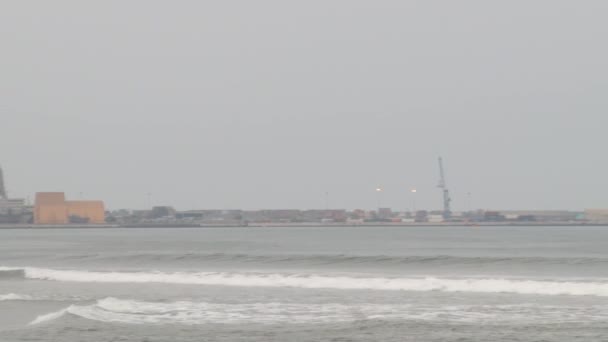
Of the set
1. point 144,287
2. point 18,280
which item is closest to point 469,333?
point 144,287

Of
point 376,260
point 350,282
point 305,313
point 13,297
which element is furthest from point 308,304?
point 376,260

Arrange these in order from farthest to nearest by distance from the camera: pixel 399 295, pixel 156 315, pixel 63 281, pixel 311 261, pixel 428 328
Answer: pixel 311 261 < pixel 63 281 < pixel 399 295 < pixel 156 315 < pixel 428 328

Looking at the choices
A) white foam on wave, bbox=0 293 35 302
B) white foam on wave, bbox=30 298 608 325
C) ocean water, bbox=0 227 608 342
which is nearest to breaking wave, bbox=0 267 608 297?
ocean water, bbox=0 227 608 342

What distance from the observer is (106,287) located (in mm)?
41250

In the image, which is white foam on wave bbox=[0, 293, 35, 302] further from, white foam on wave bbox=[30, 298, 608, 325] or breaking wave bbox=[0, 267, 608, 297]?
breaking wave bbox=[0, 267, 608, 297]

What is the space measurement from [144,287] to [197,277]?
17.8ft

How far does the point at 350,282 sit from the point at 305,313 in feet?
40.1

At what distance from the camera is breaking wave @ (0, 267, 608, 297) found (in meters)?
38.2

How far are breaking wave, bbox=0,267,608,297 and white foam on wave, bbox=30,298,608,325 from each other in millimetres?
6346

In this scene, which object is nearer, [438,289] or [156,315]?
[156,315]

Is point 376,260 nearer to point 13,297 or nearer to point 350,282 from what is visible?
point 350,282

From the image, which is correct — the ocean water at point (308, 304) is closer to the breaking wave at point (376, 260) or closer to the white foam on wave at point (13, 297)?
the white foam on wave at point (13, 297)

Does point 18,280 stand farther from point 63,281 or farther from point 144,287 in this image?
point 144,287

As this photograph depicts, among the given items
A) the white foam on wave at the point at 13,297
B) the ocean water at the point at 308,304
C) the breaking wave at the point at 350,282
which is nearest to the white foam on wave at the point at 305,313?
the ocean water at the point at 308,304
